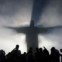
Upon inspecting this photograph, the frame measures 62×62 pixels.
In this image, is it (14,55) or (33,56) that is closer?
(33,56)

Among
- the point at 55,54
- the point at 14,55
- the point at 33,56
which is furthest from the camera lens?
the point at 14,55

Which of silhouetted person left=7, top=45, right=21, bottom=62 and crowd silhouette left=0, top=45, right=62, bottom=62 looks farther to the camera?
silhouetted person left=7, top=45, right=21, bottom=62

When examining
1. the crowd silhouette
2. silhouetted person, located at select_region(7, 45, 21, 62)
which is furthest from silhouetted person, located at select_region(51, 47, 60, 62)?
silhouetted person, located at select_region(7, 45, 21, 62)

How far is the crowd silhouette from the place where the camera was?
2203 cm

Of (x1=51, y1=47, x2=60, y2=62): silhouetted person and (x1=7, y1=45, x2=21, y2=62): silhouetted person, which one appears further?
(x1=7, y1=45, x2=21, y2=62): silhouetted person

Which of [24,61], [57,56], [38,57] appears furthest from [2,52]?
[57,56]

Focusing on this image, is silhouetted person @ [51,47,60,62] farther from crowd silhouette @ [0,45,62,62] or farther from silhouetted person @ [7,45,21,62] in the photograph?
silhouetted person @ [7,45,21,62]

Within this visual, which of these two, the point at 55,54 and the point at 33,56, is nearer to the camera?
the point at 55,54

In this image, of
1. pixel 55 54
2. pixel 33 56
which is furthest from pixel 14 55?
pixel 55 54

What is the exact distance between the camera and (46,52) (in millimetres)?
22047

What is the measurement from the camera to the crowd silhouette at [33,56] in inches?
867

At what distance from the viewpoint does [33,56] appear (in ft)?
73.7

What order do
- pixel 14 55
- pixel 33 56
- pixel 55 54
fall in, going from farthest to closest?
1. pixel 14 55
2. pixel 33 56
3. pixel 55 54

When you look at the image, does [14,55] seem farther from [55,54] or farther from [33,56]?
[55,54]
